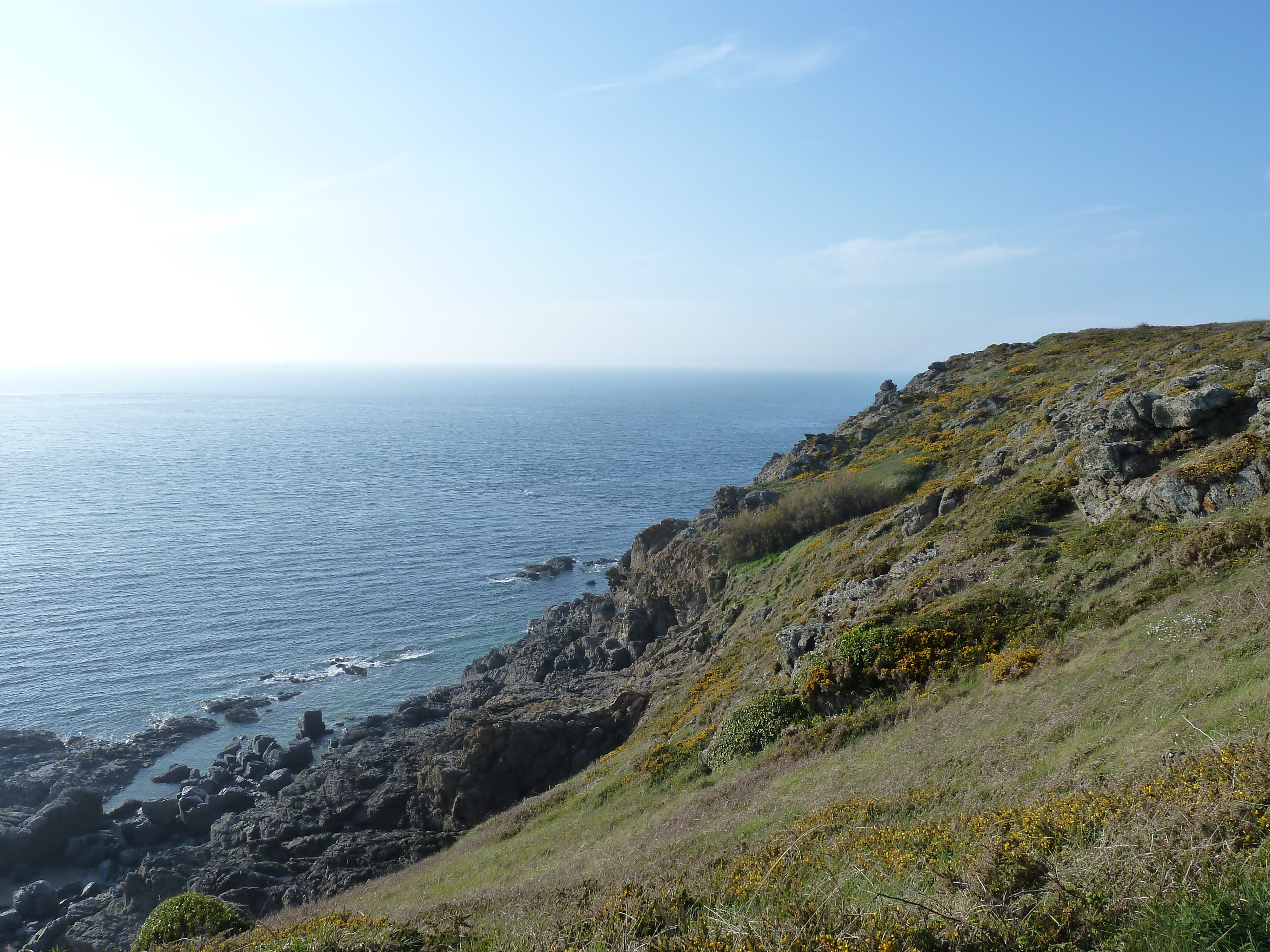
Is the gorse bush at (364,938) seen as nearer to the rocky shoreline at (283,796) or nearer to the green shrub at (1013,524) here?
the rocky shoreline at (283,796)

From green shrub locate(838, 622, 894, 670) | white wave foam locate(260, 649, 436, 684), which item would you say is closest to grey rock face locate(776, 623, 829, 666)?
green shrub locate(838, 622, 894, 670)

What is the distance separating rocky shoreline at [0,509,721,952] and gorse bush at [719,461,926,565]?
431 cm

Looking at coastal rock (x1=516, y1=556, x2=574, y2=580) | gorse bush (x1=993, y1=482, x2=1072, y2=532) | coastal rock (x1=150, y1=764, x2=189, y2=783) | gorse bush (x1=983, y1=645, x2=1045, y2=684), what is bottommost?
coastal rock (x1=150, y1=764, x2=189, y2=783)

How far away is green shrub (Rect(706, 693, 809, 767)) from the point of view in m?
20.4

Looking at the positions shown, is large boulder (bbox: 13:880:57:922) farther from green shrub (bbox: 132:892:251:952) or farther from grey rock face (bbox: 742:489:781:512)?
grey rock face (bbox: 742:489:781:512)

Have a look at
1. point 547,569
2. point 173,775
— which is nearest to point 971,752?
point 173,775

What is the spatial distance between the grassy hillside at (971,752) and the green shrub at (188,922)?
3.18 metres

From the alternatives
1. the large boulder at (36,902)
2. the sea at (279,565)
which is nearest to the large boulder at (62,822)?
the large boulder at (36,902)

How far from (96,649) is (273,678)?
14.0 m

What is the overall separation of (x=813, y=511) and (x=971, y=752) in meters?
34.7

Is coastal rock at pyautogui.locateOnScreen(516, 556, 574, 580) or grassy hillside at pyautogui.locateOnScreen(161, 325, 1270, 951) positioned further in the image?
coastal rock at pyautogui.locateOnScreen(516, 556, 574, 580)

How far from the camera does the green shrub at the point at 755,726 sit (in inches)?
802

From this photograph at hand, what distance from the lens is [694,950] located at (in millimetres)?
8078

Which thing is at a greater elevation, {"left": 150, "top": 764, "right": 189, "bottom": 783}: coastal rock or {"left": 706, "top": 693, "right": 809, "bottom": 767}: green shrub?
{"left": 706, "top": 693, "right": 809, "bottom": 767}: green shrub
